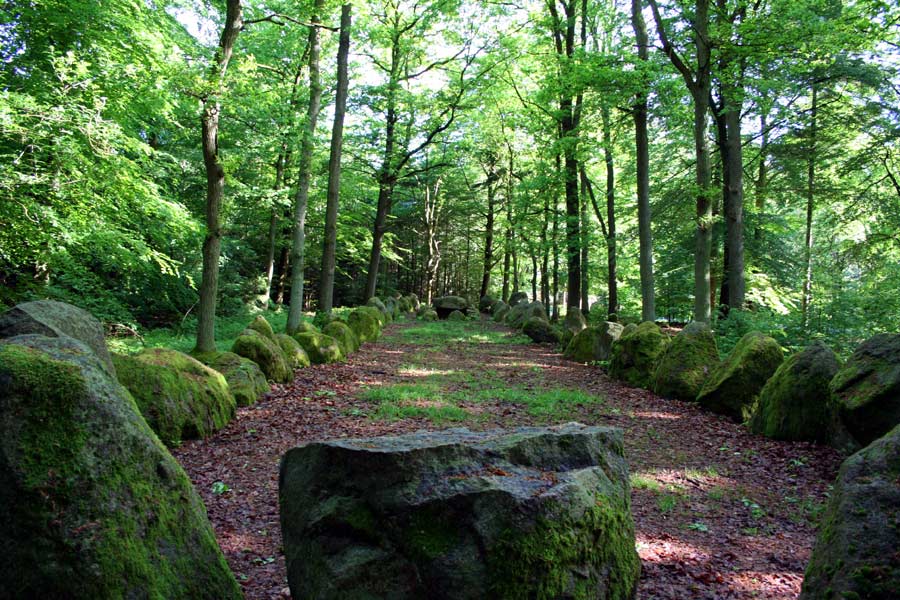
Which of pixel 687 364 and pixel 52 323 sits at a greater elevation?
pixel 52 323

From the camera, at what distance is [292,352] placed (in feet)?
32.7

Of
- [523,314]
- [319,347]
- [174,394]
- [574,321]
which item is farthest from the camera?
[523,314]

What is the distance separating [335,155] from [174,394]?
32.7 feet

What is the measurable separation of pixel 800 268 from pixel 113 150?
2032 cm

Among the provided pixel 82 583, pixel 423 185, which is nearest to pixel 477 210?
pixel 423 185

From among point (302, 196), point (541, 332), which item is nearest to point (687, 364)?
point (541, 332)

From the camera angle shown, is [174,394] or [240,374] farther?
[240,374]

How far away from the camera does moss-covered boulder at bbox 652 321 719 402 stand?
8406mm

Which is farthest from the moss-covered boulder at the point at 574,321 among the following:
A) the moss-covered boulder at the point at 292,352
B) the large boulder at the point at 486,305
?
the large boulder at the point at 486,305

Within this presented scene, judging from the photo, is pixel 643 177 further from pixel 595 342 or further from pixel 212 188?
pixel 212 188

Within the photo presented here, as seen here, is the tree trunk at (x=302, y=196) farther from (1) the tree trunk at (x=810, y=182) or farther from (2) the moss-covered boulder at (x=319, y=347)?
(1) the tree trunk at (x=810, y=182)

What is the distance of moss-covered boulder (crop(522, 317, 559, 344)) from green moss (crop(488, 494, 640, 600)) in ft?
46.0

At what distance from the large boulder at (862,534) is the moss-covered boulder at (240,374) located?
22.0 ft

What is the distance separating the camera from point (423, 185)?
32.1m
